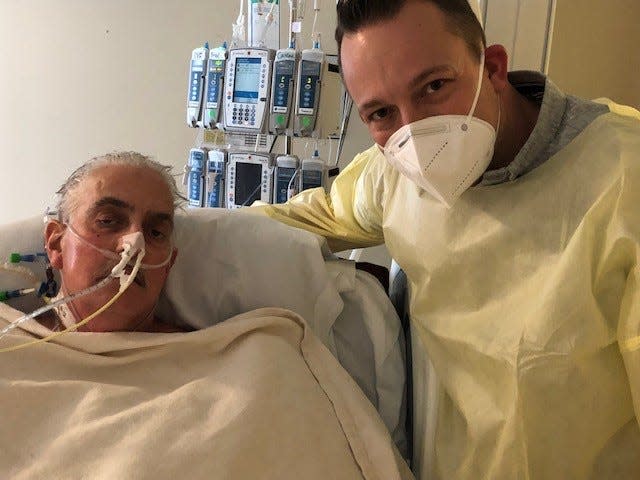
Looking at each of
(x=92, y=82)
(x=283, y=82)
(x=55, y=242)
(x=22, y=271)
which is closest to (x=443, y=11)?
(x=55, y=242)

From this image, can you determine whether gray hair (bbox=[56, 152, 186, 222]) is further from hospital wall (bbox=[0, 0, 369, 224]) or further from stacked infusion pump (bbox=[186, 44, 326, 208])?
hospital wall (bbox=[0, 0, 369, 224])

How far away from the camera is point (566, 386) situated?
89 cm

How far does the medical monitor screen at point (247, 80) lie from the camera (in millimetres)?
2158

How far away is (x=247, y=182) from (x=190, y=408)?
1.39 m

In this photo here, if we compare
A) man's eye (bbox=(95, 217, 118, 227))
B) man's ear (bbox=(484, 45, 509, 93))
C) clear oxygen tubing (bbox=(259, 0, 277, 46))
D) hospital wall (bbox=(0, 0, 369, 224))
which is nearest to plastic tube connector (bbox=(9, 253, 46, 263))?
man's eye (bbox=(95, 217, 118, 227))

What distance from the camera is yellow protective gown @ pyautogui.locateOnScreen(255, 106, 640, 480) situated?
87 centimetres

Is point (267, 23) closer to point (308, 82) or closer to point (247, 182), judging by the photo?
point (308, 82)

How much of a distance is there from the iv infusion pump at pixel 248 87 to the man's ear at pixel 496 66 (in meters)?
1.23

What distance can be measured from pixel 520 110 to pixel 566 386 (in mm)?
518

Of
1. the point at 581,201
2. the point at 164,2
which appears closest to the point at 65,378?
the point at 581,201

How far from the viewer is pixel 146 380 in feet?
3.69

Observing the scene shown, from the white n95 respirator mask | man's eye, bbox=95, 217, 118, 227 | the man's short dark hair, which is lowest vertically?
man's eye, bbox=95, 217, 118, 227

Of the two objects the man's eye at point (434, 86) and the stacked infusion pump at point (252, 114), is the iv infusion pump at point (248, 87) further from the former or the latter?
the man's eye at point (434, 86)

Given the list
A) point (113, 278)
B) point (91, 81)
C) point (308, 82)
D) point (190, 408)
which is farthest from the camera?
point (91, 81)
